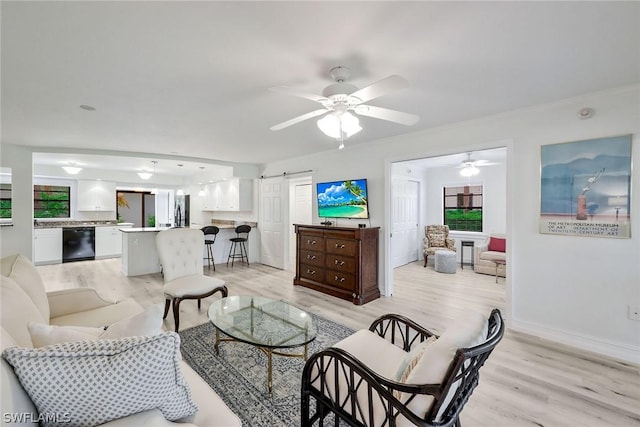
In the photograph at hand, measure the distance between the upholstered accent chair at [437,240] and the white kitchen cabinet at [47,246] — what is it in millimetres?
8704

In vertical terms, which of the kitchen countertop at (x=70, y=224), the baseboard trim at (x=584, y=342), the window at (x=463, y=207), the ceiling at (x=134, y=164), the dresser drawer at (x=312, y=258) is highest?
the ceiling at (x=134, y=164)

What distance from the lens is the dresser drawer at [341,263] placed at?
4.00 metres

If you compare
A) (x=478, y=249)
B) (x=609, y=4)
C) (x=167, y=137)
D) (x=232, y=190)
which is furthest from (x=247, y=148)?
(x=478, y=249)

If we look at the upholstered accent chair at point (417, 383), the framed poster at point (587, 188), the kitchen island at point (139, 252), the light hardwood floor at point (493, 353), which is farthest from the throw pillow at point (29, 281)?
the framed poster at point (587, 188)

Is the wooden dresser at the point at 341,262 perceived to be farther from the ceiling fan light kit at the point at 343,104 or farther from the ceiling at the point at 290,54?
the ceiling fan light kit at the point at 343,104

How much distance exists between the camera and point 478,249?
18.7 feet

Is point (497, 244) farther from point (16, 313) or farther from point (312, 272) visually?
point (16, 313)

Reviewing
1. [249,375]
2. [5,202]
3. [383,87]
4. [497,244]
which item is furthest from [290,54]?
[5,202]

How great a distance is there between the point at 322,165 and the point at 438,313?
312 cm

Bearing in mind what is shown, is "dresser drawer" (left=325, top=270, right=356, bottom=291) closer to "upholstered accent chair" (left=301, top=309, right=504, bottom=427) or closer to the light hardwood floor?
the light hardwood floor

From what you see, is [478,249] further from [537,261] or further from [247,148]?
[247,148]

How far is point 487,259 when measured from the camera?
5406 mm

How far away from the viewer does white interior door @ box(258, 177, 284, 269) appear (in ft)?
20.1

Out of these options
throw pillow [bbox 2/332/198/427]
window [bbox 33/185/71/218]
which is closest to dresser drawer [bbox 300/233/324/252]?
throw pillow [bbox 2/332/198/427]
